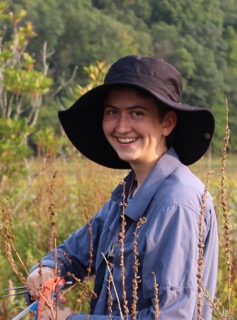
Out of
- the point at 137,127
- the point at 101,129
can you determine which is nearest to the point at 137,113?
the point at 137,127

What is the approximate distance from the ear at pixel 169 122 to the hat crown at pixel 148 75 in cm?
5

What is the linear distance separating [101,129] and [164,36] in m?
13.5

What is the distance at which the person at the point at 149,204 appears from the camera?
7.10ft

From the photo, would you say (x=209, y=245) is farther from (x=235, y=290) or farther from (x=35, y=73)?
(x=35, y=73)

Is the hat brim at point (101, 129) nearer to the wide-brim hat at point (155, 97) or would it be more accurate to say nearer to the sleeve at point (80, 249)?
the wide-brim hat at point (155, 97)

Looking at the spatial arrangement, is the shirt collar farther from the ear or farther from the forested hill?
the forested hill

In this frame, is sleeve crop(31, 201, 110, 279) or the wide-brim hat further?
sleeve crop(31, 201, 110, 279)

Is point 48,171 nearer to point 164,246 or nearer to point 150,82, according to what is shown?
point 150,82

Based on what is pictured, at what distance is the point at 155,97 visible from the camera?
239cm

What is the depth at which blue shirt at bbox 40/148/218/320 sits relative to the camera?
2.15 metres

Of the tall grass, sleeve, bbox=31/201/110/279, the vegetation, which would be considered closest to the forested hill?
the vegetation

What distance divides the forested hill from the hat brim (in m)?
7.73

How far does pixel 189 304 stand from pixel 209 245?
0.23 meters

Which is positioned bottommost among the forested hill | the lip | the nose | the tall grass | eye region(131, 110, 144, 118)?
the tall grass
